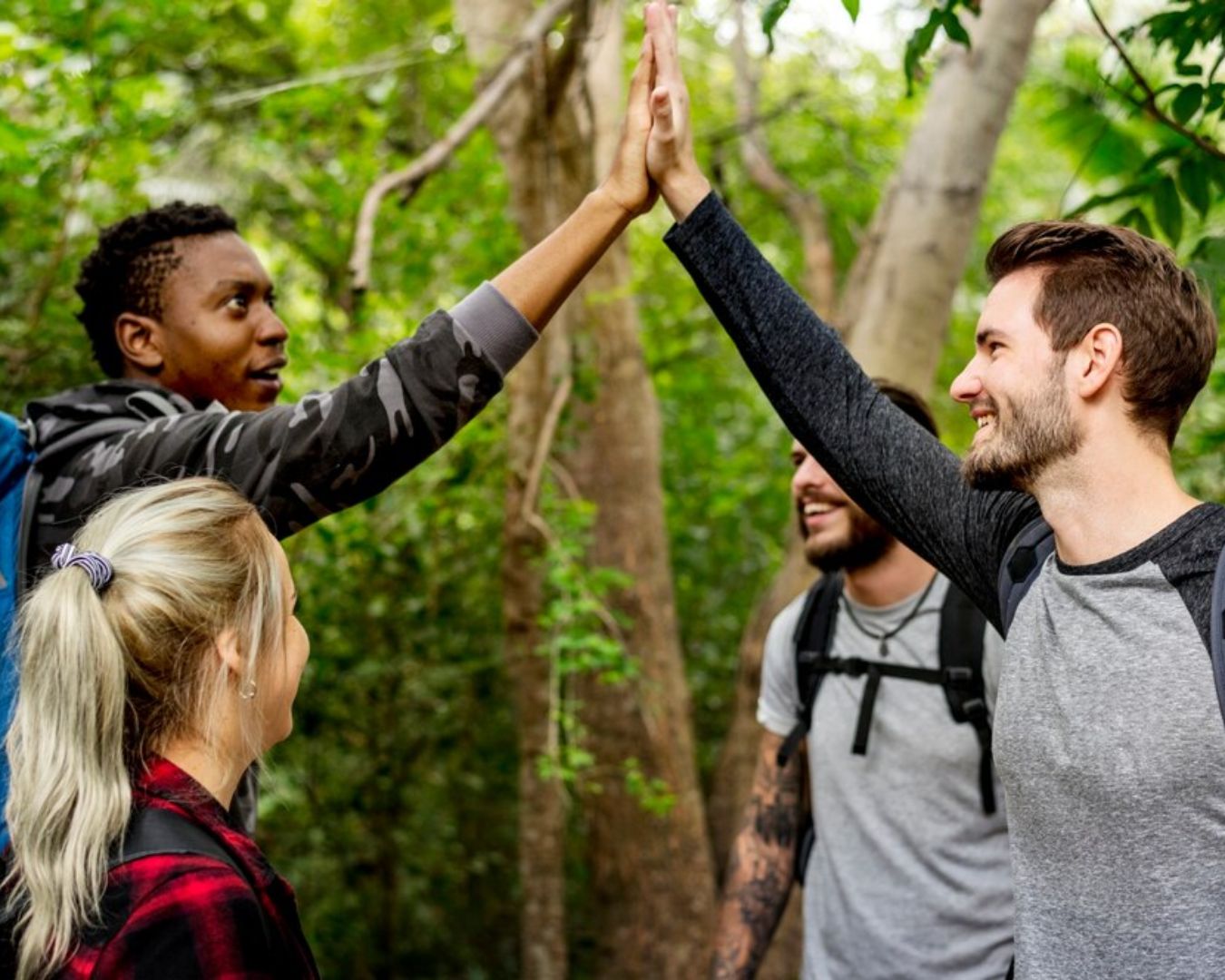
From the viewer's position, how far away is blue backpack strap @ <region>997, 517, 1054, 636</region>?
78.0 inches

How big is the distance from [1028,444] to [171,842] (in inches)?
52.6

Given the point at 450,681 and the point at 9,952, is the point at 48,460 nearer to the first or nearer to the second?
the point at 9,952

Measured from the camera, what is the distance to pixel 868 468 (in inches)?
87.1

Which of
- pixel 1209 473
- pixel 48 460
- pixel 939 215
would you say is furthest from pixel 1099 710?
pixel 1209 473

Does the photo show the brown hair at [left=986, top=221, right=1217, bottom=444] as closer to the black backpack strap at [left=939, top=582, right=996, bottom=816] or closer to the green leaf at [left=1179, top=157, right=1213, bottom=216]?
the green leaf at [left=1179, top=157, right=1213, bottom=216]

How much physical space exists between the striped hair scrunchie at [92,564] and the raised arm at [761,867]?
185 cm

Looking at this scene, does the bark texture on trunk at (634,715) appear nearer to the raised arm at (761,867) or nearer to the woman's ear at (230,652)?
the raised arm at (761,867)

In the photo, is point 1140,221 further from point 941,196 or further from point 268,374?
point 941,196

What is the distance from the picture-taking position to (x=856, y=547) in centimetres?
303

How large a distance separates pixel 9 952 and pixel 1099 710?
1516mm

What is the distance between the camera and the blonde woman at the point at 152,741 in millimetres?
1553

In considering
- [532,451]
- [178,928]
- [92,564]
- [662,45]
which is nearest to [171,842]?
[178,928]

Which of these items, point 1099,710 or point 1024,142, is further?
point 1024,142

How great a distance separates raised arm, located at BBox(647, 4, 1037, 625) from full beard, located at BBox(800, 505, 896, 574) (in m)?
0.74
